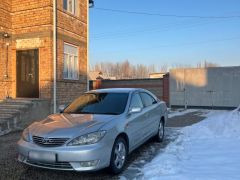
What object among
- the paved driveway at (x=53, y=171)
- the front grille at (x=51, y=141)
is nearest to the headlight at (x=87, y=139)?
the front grille at (x=51, y=141)

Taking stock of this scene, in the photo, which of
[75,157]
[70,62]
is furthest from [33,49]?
[75,157]

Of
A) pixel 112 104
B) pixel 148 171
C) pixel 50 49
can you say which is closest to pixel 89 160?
pixel 148 171

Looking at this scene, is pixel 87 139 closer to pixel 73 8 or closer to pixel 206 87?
pixel 73 8

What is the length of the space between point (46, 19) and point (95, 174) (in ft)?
29.2

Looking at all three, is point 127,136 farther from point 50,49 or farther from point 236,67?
point 236,67

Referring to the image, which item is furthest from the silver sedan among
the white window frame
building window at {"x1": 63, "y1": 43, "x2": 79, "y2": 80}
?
the white window frame

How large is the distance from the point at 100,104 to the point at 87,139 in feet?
5.53

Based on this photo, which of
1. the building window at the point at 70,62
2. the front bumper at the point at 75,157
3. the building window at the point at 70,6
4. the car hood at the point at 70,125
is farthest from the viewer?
the building window at the point at 70,6

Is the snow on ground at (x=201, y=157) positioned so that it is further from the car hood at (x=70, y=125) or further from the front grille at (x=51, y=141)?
the front grille at (x=51, y=141)

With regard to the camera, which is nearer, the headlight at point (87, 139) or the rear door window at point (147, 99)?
the headlight at point (87, 139)

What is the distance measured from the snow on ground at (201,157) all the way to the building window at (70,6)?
8073mm

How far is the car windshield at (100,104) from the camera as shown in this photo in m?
6.35

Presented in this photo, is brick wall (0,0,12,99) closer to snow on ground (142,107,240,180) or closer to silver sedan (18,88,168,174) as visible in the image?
silver sedan (18,88,168,174)

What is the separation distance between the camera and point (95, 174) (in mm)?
5516
